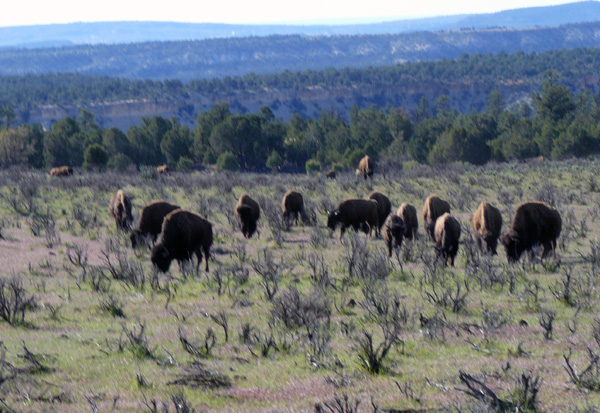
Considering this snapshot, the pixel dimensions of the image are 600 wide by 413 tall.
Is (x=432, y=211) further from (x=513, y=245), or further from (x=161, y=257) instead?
(x=161, y=257)

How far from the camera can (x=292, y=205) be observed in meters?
20.3

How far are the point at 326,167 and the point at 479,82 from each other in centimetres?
11176

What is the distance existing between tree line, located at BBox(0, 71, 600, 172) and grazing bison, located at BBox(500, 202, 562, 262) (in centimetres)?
4149

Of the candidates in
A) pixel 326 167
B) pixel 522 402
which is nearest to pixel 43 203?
pixel 522 402

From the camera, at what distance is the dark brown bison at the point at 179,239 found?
41.5 feet

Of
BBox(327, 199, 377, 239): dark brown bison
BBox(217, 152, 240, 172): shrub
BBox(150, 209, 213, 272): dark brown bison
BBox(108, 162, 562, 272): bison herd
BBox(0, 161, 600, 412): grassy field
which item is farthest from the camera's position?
BBox(217, 152, 240, 172): shrub

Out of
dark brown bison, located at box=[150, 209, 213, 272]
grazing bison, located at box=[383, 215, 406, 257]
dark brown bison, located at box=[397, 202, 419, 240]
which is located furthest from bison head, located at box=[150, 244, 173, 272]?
dark brown bison, located at box=[397, 202, 419, 240]

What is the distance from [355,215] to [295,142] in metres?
51.6

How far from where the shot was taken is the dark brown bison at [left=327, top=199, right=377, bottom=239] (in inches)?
711

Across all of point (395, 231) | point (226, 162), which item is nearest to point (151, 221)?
point (395, 231)

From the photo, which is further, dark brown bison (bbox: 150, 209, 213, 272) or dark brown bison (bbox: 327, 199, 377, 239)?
dark brown bison (bbox: 327, 199, 377, 239)

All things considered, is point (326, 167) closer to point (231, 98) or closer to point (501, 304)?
point (501, 304)

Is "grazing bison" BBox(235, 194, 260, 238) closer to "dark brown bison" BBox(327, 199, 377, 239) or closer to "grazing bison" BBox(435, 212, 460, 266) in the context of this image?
"dark brown bison" BBox(327, 199, 377, 239)

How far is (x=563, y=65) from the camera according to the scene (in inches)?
7633
